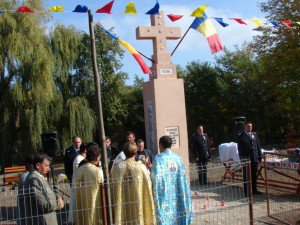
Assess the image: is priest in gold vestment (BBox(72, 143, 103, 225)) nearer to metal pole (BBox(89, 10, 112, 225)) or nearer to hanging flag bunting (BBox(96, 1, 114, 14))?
metal pole (BBox(89, 10, 112, 225))

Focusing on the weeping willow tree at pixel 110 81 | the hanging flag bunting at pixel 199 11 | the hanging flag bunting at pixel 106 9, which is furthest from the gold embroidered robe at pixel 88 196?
the weeping willow tree at pixel 110 81

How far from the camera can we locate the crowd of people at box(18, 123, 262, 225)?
13.0 feet

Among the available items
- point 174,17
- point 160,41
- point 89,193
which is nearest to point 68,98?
point 160,41

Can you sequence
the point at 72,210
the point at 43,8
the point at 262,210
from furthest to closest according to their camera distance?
the point at 43,8, the point at 262,210, the point at 72,210

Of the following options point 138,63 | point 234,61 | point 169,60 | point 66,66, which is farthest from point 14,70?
point 234,61

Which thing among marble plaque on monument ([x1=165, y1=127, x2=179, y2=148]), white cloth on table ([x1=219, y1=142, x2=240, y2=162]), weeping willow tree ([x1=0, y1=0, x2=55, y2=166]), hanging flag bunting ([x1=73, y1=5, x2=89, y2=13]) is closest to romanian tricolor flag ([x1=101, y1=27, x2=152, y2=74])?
hanging flag bunting ([x1=73, y1=5, x2=89, y2=13])

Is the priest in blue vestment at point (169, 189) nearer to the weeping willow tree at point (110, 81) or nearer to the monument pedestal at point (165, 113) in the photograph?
the monument pedestal at point (165, 113)

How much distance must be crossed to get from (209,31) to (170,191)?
2983 millimetres

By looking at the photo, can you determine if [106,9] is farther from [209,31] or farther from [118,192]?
[118,192]

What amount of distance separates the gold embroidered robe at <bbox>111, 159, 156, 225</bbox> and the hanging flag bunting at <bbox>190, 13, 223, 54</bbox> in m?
2.78

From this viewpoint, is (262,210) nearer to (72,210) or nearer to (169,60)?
(169,60)

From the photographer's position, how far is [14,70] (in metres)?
16.6

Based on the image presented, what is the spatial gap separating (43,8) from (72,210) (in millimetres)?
15585

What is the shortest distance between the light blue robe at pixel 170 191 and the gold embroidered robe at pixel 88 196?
2.80 feet
